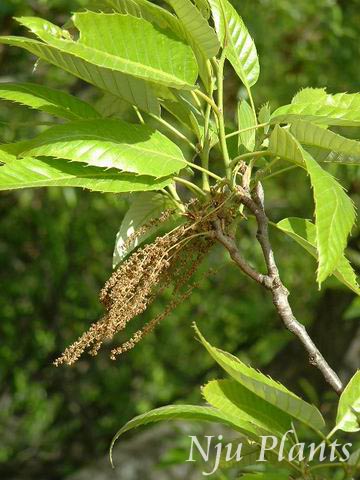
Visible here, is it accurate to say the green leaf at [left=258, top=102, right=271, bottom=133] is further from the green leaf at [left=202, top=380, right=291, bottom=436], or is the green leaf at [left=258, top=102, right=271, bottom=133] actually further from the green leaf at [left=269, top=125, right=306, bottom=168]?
the green leaf at [left=202, top=380, right=291, bottom=436]

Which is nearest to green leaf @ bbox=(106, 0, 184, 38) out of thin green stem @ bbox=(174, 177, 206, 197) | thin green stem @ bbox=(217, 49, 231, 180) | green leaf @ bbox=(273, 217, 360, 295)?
thin green stem @ bbox=(217, 49, 231, 180)

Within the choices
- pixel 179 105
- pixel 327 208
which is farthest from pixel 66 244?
pixel 327 208

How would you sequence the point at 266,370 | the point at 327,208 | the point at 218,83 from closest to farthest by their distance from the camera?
the point at 327,208, the point at 218,83, the point at 266,370

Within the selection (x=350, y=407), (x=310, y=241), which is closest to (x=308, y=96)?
(x=310, y=241)

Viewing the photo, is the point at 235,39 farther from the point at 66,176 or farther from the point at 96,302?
the point at 96,302

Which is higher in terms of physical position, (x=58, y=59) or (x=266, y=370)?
(x=58, y=59)

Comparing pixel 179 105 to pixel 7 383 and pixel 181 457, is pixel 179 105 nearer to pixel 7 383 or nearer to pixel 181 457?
pixel 181 457
